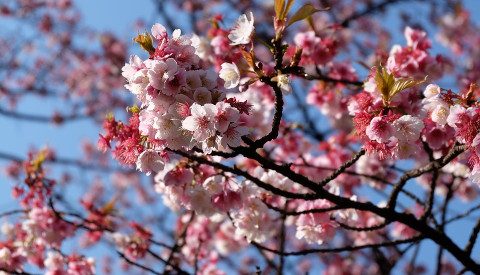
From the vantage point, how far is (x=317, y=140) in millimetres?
5703

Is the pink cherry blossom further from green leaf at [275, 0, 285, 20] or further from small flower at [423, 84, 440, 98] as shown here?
green leaf at [275, 0, 285, 20]

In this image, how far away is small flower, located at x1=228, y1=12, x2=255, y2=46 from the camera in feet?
6.28

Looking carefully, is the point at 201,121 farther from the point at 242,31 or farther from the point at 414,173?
the point at 414,173

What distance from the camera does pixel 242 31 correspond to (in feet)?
6.55

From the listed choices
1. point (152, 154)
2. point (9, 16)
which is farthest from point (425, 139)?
point (9, 16)

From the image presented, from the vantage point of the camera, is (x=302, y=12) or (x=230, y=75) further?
(x=230, y=75)

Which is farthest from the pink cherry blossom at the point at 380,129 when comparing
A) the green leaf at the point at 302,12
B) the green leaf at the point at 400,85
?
the green leaf at the point at 302,12

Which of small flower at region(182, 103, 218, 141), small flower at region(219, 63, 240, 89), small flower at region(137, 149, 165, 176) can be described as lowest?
small flower at region(182, 103, 218, 141)

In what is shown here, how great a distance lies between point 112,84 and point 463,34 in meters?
9.48

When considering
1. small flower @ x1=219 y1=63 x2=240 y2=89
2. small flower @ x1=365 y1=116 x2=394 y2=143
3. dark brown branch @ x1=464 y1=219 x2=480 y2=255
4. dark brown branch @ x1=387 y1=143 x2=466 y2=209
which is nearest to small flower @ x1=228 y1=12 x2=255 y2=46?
small flower @ x1=219 y1=63 x2=240 y2=89

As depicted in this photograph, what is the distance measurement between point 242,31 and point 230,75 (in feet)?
0.73

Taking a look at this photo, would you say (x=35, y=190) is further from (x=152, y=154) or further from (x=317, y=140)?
(x=317, y=140)

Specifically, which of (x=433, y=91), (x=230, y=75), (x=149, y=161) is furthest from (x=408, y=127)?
(x=149, y=161)

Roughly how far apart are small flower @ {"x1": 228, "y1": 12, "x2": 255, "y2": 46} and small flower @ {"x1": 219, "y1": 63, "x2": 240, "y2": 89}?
111 millimetres
